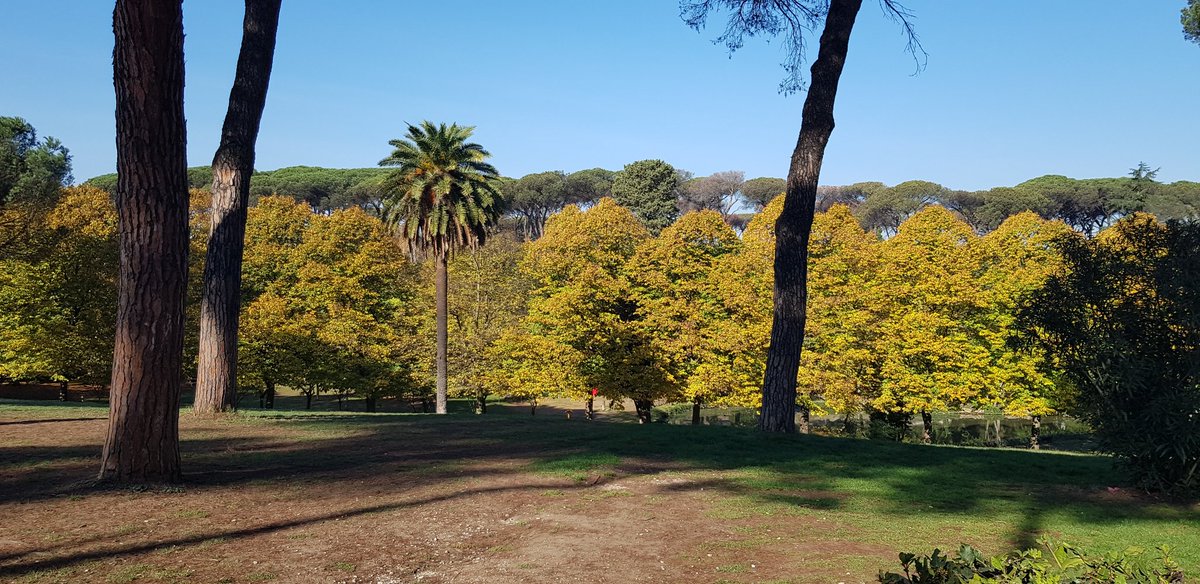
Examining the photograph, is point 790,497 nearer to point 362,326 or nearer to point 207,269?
point 207,269

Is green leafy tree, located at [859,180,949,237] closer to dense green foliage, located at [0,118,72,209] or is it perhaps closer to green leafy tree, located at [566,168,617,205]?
green leafy tree, located at [566,168,617,205]

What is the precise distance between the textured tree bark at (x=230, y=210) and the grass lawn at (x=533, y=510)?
2.30 m

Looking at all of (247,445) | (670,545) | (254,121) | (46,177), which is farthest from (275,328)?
(670,545)

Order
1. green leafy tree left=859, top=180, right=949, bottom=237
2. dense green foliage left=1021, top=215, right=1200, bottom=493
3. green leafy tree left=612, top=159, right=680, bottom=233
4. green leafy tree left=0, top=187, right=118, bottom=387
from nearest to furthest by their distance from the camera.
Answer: dense green foliage left=1021, top=215, right=1200, bottom=493 → green leafy tree left=0, top=187, right=118, bottom=387 → green leafy tree left=612, top=159, right=680, bottom=233 → green leafy tree left=859, top=180, right=949, bottom=237

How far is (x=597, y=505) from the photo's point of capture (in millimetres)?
9219

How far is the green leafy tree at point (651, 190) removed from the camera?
77.9 meters

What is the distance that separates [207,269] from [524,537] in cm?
1118

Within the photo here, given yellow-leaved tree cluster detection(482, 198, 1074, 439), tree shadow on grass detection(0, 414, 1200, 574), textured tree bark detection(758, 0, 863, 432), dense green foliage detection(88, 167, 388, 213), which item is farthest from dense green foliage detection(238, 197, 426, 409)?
dense green foliage detection(88, 167, 388, 213)

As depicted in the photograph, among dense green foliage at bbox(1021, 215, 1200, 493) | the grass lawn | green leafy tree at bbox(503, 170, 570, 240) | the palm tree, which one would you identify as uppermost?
green leafy tree at bbox(503, 170, 570, 240)

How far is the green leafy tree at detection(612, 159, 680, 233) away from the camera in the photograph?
7794cm

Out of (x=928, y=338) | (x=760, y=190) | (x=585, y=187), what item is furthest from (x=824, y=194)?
(x=928, y=338)

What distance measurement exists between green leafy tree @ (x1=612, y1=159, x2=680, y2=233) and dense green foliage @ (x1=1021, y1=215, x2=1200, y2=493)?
2617 inches

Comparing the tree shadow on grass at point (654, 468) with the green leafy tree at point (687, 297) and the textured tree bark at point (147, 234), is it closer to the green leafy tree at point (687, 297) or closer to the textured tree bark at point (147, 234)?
the textured tree bark at point (147, 234)

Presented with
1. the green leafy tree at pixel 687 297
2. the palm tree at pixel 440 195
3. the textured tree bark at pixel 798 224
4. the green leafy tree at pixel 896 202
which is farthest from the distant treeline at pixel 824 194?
the textured tree bark at pixel 798 224
